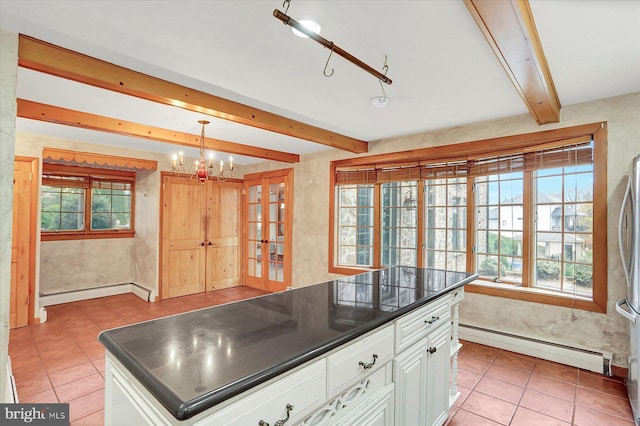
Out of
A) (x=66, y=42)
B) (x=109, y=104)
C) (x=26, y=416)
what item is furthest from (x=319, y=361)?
(x=109, y=104)

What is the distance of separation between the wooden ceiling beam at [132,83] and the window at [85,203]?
12.7 ft

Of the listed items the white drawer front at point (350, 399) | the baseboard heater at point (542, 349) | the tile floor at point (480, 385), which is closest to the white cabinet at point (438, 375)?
the tile floor at point (480, 385)

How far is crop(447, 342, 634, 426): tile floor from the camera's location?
219cm

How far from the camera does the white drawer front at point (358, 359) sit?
118 cm

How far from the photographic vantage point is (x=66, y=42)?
6.35ft

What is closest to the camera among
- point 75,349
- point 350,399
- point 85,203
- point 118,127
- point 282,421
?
point 282,421

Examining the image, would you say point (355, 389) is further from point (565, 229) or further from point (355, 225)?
point (355, 225)

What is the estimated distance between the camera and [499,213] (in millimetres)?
3529

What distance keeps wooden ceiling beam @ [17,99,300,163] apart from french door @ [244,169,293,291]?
912 mm

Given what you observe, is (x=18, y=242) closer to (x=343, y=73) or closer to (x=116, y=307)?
(x=116, y=307)

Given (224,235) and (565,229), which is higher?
(565,229)

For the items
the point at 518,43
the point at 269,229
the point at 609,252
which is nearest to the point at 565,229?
the point at 609,252

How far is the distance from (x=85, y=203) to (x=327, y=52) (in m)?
5.42

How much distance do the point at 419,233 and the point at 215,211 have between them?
3.80m
